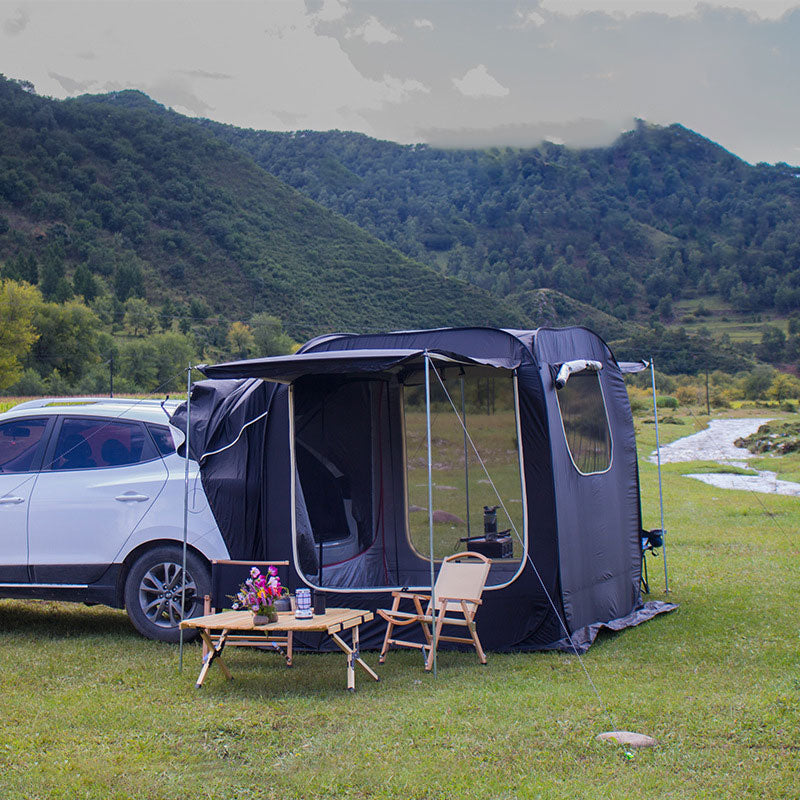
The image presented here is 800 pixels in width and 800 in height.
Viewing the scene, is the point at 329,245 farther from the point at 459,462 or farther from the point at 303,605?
the point at 303,605

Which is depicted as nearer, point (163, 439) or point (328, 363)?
point (328, 363)

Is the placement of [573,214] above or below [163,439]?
above

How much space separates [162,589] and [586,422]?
3543mm

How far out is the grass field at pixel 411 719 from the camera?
407 centimetres

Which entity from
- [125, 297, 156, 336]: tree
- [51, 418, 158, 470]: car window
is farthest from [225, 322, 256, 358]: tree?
[51, 418, 158, 470]: car window

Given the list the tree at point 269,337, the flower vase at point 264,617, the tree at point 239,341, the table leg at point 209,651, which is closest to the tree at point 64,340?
the tree at point 239,341

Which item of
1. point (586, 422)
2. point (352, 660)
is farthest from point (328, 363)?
point (586, 422)

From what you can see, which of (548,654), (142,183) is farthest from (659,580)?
(142,183)

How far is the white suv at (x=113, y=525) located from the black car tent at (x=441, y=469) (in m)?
0.25

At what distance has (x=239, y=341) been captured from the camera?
49.1 metres

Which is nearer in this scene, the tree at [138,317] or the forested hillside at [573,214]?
the tree at [138,317]

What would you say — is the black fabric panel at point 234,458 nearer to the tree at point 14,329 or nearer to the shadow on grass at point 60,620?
the shadow on grass at point 60,620

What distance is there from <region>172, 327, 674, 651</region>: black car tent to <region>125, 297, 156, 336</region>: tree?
43406 millimetres

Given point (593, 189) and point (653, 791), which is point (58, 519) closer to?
point (653, 791)
